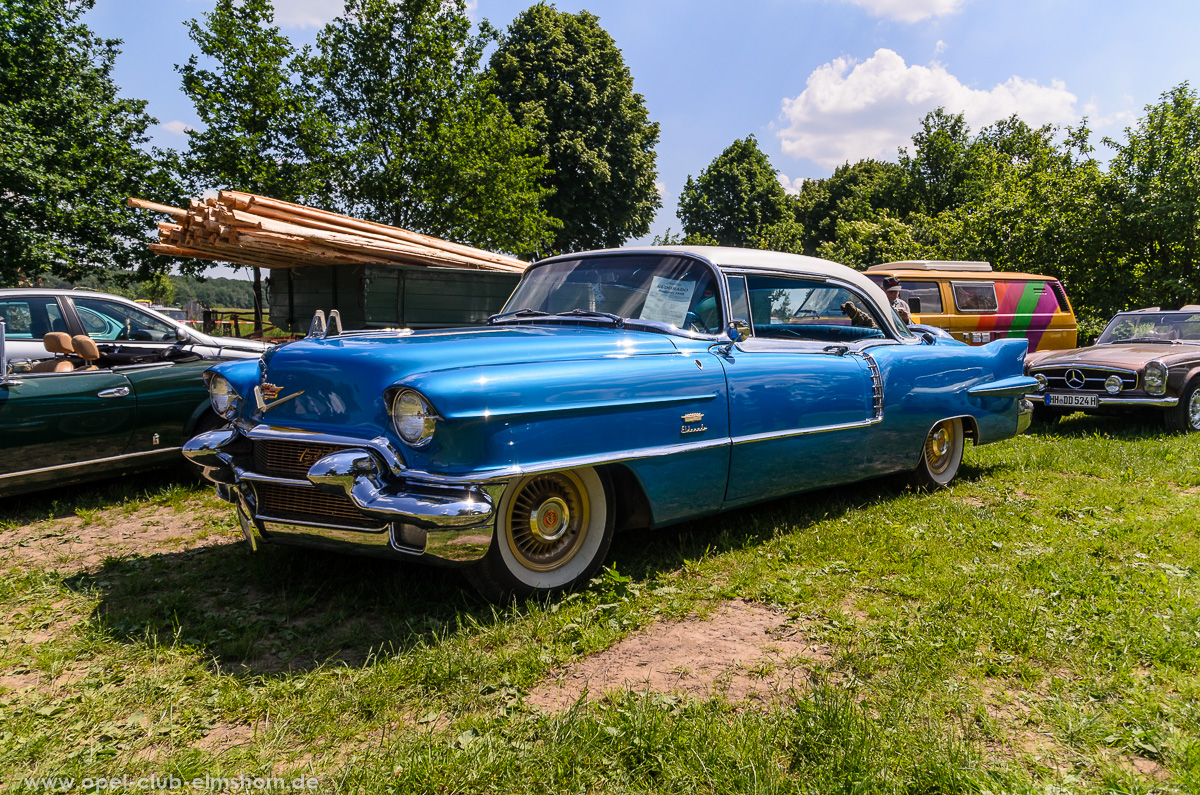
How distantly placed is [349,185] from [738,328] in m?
17.1

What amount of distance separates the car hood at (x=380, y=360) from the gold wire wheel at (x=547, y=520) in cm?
53

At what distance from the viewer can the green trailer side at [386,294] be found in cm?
923

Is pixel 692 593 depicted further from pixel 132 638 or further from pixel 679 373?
pixel 132 638

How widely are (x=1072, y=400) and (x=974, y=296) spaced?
144 inches

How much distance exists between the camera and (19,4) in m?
17.3

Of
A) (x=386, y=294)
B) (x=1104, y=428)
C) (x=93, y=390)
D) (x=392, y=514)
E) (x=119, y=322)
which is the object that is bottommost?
(x=1104, y=428)

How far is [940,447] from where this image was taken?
18.0 feet

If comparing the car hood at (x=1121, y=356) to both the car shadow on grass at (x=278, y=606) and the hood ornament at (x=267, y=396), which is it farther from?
the hood ornament at (x=267, y=396)

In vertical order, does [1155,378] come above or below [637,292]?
below

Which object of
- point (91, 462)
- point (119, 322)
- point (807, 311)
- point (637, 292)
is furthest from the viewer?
point (119, 322)

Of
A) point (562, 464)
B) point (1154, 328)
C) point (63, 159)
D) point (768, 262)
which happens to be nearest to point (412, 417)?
point (562, 464)

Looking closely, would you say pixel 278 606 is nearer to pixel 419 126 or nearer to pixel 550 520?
pixel 550 520

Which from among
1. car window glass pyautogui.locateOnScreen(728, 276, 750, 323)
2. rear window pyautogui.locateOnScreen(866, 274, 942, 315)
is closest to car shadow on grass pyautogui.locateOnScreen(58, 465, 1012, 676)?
car window glass pyautogui.locateOnScreen(728, 276, 750, 323)

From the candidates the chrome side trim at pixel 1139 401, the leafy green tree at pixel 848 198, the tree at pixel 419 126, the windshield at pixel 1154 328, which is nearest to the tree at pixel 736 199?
the leafy green tree at pixel 848 198
